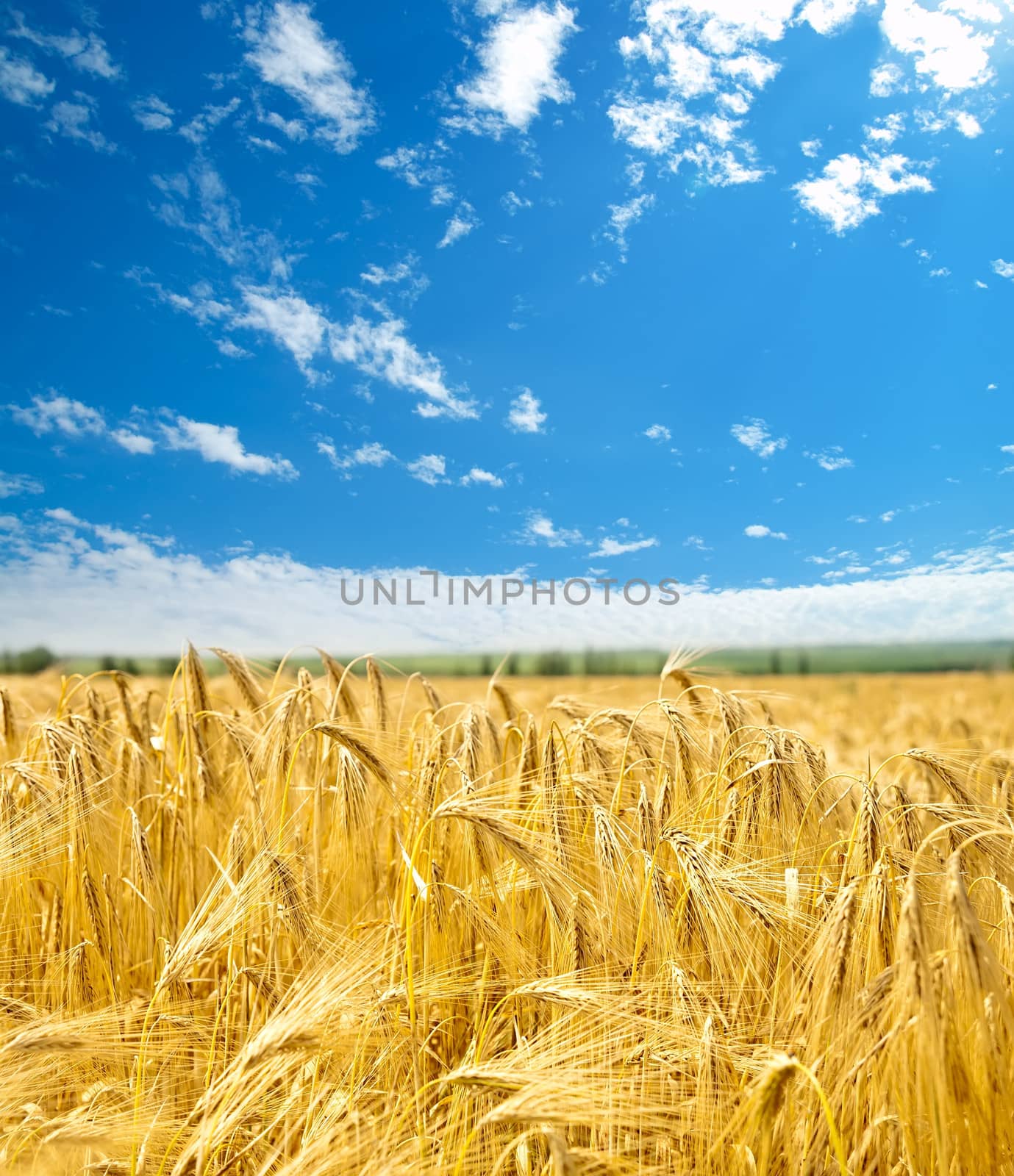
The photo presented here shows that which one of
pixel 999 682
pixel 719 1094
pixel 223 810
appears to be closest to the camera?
pixel 719 1094

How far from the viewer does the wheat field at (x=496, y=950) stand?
1.57 meters

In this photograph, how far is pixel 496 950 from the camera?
231 cm

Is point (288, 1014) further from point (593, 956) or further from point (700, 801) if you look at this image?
point (700, 801)

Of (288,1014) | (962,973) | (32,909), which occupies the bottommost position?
(32,909)

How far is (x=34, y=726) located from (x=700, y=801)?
8.26ft

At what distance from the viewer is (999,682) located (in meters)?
20.0

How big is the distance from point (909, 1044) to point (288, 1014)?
3.97 ft

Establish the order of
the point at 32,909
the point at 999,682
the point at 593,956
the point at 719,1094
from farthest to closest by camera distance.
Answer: the point at 999,682 → the point at 32,909 → the point at 593,956 → the point at 719,1094

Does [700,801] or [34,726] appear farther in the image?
[34,726]

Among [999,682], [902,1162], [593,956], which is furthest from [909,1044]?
[999,682]

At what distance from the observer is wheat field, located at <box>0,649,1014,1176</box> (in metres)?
1.57

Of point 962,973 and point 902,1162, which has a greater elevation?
point 962,973

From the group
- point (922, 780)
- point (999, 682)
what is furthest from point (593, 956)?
point (999, 682)

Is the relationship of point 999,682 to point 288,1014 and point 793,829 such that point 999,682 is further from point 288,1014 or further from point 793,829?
point 288,1014
